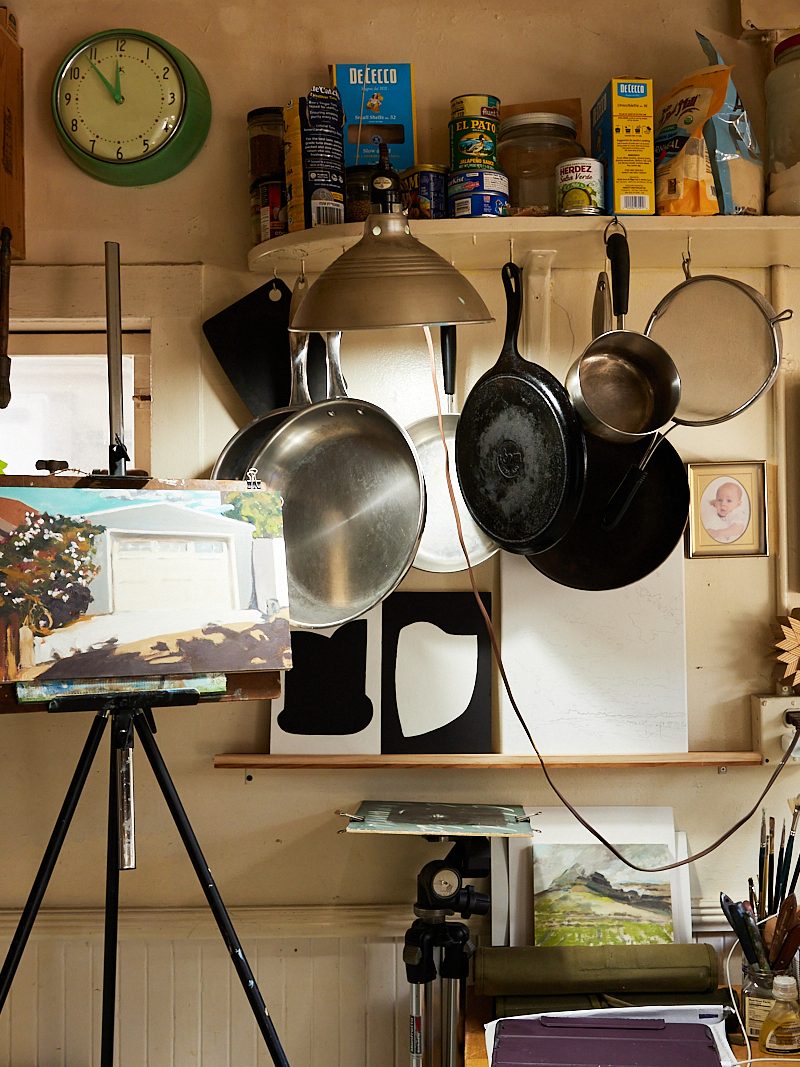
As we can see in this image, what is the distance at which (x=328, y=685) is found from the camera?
6.41 ft

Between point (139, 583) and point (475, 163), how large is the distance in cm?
94

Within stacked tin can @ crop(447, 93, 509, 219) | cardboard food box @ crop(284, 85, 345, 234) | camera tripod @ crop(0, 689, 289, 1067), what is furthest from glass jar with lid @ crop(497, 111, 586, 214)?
camera tripod @ crop(0, 689, 289, 1067)

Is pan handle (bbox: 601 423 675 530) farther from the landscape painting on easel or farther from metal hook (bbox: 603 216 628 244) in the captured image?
the landscape painting on easel

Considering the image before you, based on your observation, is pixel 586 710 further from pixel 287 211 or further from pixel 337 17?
pixel 337 17

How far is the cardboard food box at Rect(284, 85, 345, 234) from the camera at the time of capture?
1.79 meters

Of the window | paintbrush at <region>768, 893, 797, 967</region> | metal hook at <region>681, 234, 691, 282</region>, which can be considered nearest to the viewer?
paintbrush at <region>768, 893, 797, 967</region>

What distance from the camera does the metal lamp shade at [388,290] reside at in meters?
1.38

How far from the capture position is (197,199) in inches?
78.7

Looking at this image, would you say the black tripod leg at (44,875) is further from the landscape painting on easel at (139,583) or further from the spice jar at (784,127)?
the spice jar at (784,127)

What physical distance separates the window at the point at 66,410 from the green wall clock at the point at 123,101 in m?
0.40

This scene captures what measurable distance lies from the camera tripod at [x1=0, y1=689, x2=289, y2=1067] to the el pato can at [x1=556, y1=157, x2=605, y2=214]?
3.44 ft

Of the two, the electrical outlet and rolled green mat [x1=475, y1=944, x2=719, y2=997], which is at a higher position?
the electrical outlet

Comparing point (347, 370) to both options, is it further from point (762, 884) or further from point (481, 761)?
point (762, 884)

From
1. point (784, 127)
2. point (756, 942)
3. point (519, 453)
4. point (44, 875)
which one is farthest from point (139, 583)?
point (784, 127)
